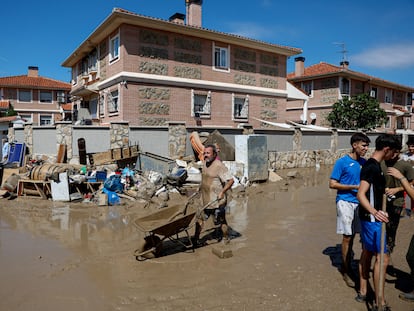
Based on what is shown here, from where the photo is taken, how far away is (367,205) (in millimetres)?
3377

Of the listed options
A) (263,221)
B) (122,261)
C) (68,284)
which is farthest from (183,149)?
(68,284)

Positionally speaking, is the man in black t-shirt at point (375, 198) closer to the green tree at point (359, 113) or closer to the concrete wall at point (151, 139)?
the concrete wall at point (151, 139)

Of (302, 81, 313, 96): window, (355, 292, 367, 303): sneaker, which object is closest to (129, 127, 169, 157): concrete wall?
(355, 292, 367, 303): sneaker

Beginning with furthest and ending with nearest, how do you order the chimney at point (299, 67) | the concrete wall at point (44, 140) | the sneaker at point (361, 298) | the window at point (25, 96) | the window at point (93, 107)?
the window at point (25, 96) < the chimney at point (299, 67) < the window at point (93, 107) < the concrete wall at point (44, 140) < the sneaker at point (361, 298)

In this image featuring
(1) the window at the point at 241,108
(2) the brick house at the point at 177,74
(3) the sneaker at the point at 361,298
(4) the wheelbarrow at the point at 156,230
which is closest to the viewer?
(3) the sneaker at the point at 361,298

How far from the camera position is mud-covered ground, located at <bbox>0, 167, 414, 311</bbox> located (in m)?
3.87

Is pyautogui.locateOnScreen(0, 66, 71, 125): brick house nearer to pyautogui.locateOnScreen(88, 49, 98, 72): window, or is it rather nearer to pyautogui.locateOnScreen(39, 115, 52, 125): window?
pyautogui.locateOnScreen(39, 115, 52, 125): window

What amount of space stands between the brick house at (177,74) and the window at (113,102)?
0.17 feet

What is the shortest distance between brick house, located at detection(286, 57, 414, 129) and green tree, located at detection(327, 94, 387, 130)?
2989 millimetres

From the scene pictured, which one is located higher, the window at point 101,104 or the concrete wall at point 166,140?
the window at point 101,104

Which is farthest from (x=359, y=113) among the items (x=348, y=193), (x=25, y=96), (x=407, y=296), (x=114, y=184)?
(x=25, y=96)

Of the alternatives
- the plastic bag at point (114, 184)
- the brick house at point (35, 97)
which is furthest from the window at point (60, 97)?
the plastic bag at point (114, 184)

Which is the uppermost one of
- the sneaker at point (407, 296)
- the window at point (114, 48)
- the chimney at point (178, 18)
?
the chimney at point (178, 18)

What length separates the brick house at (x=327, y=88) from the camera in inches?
1142
